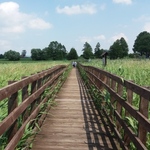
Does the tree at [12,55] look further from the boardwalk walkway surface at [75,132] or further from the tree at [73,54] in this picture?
the boardwalk walkway surface at [75,132]

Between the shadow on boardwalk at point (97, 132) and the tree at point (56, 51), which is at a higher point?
the tree at point (56, 51)

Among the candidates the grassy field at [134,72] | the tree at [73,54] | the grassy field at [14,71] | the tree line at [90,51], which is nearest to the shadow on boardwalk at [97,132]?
the grassy field at [134,72]

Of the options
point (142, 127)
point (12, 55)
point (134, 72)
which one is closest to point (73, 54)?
point (12, 55)

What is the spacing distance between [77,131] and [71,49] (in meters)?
121

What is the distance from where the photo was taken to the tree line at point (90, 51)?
103938mm

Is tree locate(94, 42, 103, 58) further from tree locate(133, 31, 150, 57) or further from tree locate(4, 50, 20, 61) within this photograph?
tree locate(4, 50, 20, 61)

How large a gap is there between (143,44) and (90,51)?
82.0 feet

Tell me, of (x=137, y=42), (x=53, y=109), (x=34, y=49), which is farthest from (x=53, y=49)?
(x=53, y=109)

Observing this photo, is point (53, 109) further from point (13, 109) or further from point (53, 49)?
point (53, 49)

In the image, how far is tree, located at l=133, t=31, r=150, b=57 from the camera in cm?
10975

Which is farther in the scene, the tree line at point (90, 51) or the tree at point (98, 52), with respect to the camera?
the tree at point (98, 52)

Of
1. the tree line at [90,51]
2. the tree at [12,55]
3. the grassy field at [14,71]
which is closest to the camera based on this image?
the grassy field at [14,71]

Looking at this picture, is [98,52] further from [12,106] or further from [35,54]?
[12,106]

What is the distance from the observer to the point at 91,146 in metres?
4.20
